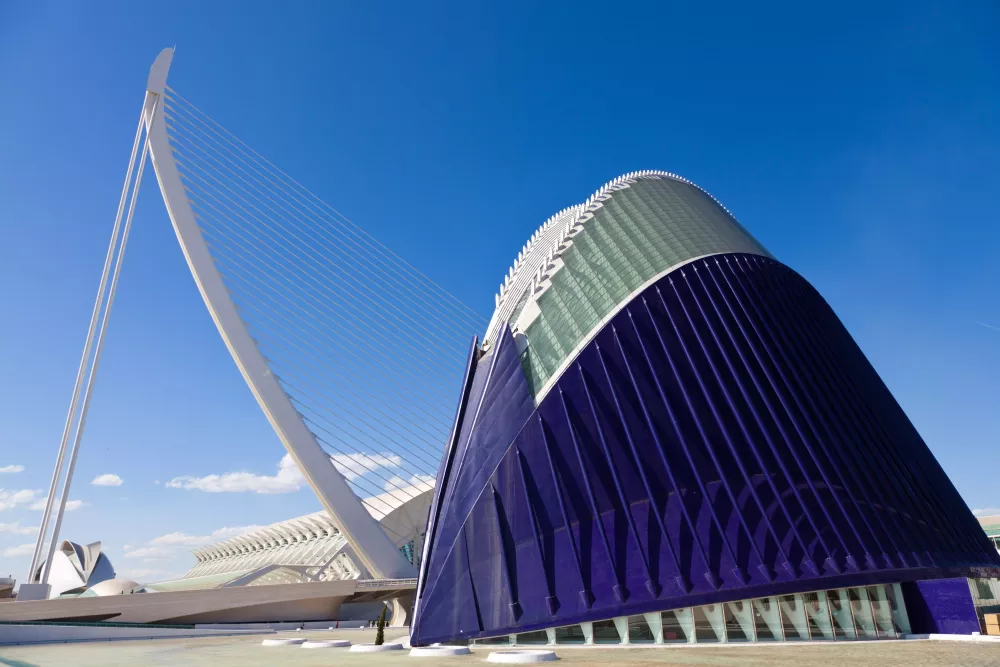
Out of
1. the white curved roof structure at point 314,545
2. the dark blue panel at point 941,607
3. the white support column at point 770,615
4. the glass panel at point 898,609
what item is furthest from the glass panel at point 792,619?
the white curved roof structure at point 314,545

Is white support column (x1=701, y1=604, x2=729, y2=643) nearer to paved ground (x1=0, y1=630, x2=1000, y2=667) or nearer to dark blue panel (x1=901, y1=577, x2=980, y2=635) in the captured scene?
paved ground (x1=0, y1=630, x2=1000, y2=667)

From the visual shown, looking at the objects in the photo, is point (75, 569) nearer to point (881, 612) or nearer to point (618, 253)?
point (618, 253)

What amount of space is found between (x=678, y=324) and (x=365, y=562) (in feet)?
57.4

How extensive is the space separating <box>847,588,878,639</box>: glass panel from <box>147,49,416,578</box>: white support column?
18761mm

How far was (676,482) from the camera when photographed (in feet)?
63.8

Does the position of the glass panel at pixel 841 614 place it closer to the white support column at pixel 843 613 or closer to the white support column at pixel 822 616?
the white support column at pixel 843 613

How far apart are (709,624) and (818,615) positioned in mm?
3078

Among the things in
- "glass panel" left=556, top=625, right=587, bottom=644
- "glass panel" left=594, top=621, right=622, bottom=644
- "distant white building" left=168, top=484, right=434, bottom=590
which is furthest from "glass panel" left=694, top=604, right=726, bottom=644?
"distant white building" left=168, top=484, right=434, bottom=590

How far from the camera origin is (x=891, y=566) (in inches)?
714

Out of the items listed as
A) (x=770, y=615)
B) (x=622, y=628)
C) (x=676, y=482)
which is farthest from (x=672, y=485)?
(x=622, y=628)

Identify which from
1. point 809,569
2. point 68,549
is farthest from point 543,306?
point 68,549

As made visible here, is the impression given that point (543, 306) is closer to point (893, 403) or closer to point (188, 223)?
point (188, 223)

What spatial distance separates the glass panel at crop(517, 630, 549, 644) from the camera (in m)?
17.9

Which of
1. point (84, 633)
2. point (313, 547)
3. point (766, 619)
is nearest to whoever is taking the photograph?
point (766, 619)
